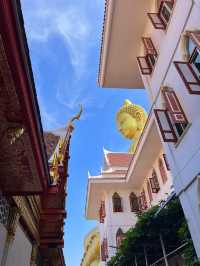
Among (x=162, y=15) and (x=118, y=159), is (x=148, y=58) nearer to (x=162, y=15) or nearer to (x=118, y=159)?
(x=162, y=15)

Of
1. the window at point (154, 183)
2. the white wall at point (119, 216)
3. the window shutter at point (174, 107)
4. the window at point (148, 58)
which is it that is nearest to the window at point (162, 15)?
the window at point (148, 58)

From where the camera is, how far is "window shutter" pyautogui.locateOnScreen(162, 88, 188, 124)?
7559 mm

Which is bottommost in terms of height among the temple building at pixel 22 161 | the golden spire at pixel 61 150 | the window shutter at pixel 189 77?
the temple building at pixel 22 161

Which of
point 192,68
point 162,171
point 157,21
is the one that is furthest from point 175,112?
point 162,171

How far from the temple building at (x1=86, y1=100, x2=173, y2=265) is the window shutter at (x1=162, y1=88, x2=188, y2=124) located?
3.91 m

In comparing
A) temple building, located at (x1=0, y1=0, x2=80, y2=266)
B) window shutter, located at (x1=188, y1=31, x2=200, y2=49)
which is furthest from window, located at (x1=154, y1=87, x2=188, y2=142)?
temple building, located at (x1=0, y1=0, x2=80, y2=266)

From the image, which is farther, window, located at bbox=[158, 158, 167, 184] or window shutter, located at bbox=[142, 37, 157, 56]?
window, located at bbox=[158, 158, 167, 184]

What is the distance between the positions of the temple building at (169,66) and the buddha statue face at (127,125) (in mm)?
10097

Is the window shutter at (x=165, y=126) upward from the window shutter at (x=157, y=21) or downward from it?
downward

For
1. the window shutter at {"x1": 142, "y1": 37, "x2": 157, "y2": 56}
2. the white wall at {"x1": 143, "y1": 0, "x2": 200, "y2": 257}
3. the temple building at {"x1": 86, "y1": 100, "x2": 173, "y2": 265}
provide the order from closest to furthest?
the white wall at {"x1": 143, "y1": 0, "x2": 200, "y2": 257} → the window shutter at {"x1": 142, "y1": 37, "x2": 157, "y2": 56} → the temple building at {"x1": 86, "y1": 100, "x2": 173, "y2": 265}

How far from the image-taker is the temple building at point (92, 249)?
2445 cm

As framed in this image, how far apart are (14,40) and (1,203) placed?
9.77 ft

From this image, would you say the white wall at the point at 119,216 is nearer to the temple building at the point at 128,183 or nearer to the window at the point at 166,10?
the temple building at the point at 128,183

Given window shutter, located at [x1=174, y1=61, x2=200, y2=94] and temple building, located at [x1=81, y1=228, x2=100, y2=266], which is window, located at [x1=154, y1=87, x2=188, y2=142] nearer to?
window shutter, located at [x1=174, y1=61, x2=200, y2=94]
